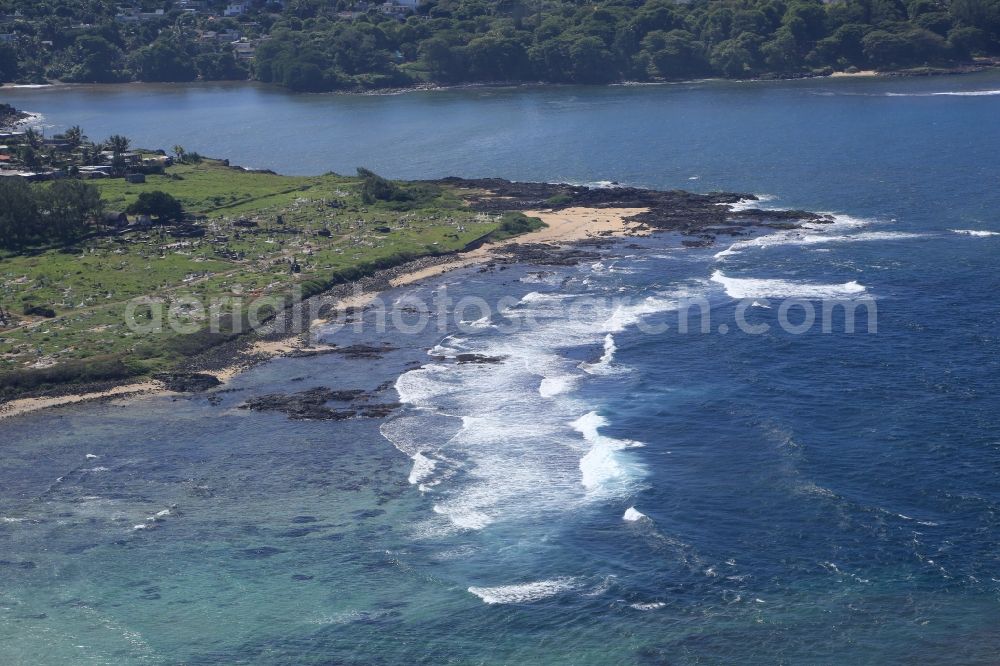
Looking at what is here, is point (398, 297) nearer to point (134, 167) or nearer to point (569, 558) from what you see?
point (569, 558)

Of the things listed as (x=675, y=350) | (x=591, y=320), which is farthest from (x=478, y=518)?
(x=591, y=320)

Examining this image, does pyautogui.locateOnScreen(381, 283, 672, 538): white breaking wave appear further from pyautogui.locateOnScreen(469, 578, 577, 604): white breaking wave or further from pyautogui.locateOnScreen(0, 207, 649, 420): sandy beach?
pyautogui.locateOnScreen(0, 207, 649, 420): sandy beach

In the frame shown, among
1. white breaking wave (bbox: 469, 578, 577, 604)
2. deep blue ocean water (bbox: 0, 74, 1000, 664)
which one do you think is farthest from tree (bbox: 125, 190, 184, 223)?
white breaking wave (bbox: 469, 578, 577, 604)

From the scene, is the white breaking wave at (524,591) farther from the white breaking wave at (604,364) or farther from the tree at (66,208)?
the tree at (66,208)

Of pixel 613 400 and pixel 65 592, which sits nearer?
pixel 65 592

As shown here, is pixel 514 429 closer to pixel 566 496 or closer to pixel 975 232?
pixel 566 496

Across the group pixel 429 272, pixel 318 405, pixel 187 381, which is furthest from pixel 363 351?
pixel 429 272
